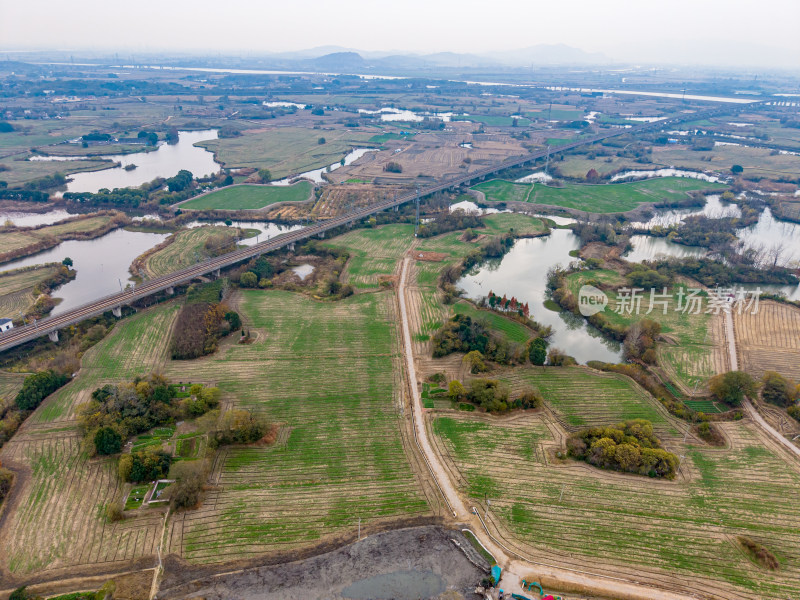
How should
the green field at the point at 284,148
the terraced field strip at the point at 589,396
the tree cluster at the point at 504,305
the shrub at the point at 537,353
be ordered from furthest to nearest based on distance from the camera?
1. the green field at the point at 284,148
2. the tree cluster at the point at 504,305
3. the shrub at the point at 537,353
4. the terraced field strip at the point at 589,396

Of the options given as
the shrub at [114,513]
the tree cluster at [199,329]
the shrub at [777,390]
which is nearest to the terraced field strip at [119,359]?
the tree cluster at [199,329]

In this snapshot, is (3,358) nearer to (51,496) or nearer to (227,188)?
(51,496)

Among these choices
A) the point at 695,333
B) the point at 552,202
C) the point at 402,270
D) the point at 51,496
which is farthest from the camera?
the point at 552,202

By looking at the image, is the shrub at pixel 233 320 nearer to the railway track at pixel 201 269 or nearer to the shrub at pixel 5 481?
the railway track at pixel 201 269

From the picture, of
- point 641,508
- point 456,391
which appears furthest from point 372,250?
point 641,508

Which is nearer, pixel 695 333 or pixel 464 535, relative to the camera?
pixel 464 535

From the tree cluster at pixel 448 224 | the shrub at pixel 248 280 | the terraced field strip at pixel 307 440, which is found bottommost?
the terraced field strip at pixel 307 440

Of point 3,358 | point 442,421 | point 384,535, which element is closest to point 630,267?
point 442,421
